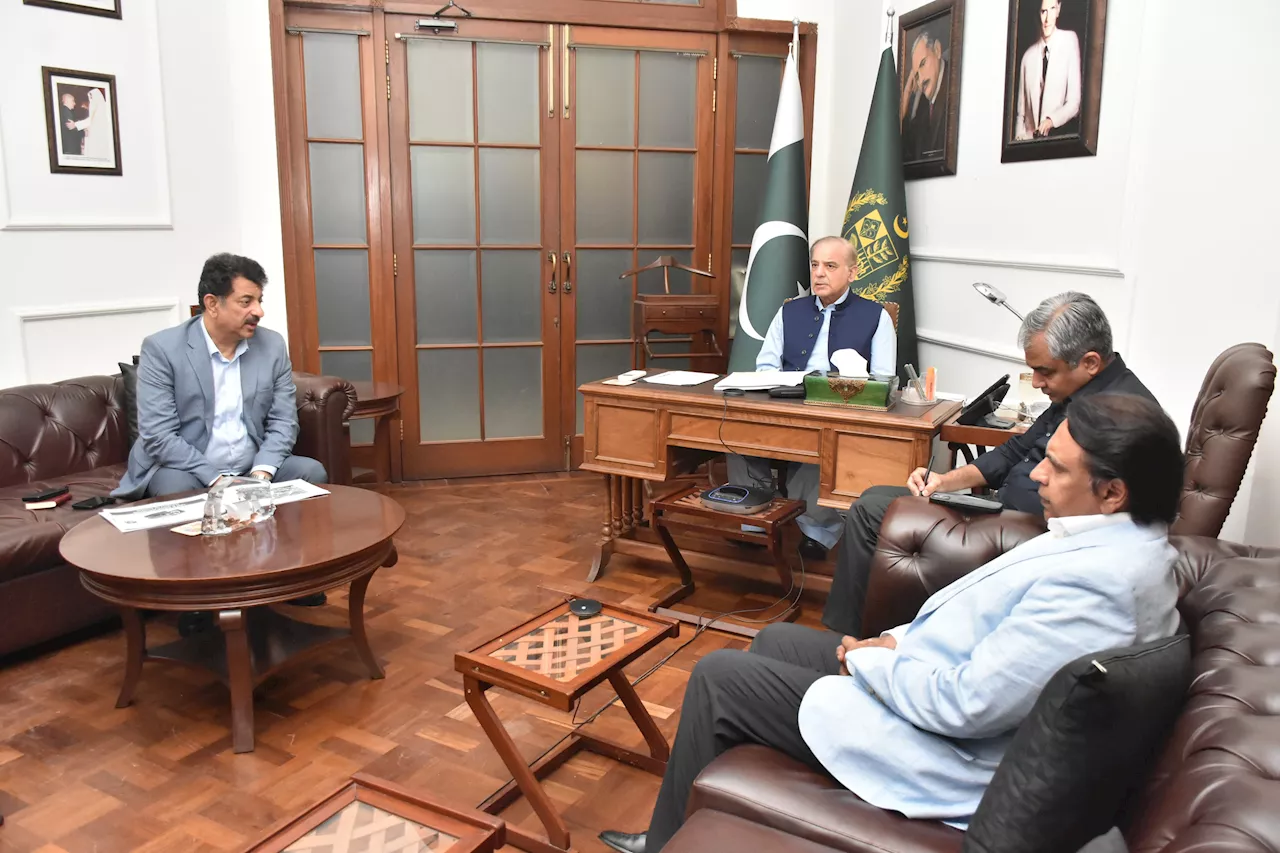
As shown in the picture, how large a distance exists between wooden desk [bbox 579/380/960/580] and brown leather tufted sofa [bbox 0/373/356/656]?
103 cm

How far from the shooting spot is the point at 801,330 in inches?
145

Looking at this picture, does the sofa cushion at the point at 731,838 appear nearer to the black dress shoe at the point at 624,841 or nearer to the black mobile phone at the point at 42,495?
the black dress shoe at the point at 624,841

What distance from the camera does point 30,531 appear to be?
2.84 m

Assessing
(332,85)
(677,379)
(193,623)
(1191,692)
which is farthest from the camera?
(332,85)

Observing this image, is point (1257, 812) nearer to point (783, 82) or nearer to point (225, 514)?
point (225, 514)

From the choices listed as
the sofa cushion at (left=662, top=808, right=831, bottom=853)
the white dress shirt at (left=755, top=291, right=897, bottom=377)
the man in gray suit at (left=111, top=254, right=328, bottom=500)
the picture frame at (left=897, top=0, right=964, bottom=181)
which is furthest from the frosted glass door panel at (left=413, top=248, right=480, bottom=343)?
the sofa cushion at (left=662, top=808, right=831, bottom=853)

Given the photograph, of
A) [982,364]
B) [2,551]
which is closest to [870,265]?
[982,364]

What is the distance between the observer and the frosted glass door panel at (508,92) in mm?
4703

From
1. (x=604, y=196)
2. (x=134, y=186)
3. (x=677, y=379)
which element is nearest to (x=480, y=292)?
(x=604, y=196)

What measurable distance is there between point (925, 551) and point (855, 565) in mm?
501

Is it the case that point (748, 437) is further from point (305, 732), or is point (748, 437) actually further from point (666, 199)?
point (666, 199)

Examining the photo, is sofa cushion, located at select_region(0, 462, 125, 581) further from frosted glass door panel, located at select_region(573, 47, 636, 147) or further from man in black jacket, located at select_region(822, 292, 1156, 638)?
frosted glass door panel, located at select_region(573, 47, 636, 147)

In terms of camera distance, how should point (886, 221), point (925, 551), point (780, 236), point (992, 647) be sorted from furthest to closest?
point (780, 236)
point (886, 221)
point (925, 551)
point (992, 647)

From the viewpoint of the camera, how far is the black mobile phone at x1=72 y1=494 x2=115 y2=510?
304 centimetres
